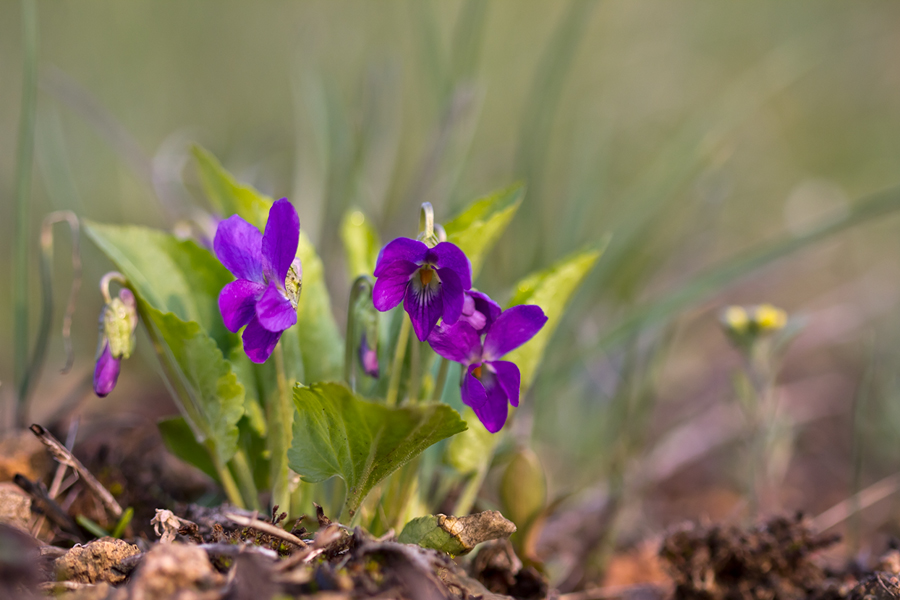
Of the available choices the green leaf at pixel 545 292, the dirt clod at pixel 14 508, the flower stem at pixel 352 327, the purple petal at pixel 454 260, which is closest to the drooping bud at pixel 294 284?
the flower stem at pixel 352 327

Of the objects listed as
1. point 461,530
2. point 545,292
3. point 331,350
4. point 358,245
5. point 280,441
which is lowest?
point 461,530

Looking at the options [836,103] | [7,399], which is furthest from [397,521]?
[836,103]

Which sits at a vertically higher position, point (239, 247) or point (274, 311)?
point (239, 247)

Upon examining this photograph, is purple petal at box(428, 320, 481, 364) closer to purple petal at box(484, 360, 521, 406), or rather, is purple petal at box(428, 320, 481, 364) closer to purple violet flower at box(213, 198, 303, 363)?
purple petal at box(484, 360, 521, 406)

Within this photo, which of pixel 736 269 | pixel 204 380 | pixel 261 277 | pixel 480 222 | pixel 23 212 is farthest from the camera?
pixel 736 269

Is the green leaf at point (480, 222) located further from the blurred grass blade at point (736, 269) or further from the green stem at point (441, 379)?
the blurred grass blade at point (736, 269)

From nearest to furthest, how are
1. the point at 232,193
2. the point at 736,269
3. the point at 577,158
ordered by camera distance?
the point at 232,193 → the point at 736,269 → the point at 577,158

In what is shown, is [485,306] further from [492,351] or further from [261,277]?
[261,277]

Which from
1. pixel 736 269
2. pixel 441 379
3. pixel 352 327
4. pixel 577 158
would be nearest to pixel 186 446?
pixel 352 327
